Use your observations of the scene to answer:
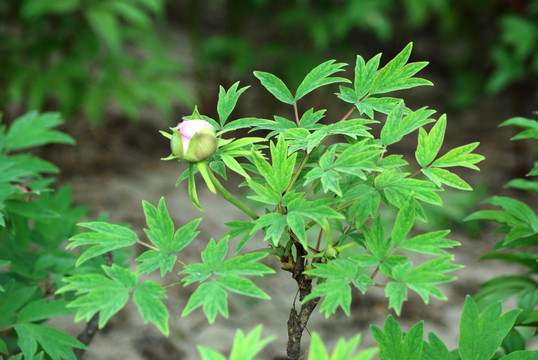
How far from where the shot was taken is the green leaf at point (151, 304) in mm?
796

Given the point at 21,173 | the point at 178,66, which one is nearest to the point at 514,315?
the point at 21,173

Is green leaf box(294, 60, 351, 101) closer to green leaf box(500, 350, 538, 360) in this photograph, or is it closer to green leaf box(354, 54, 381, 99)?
green leaf box(354, 54, 381, 99)

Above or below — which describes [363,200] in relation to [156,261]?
above

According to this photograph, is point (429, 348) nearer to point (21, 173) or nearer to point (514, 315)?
point (514, 315)

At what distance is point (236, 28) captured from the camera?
3.66 meters

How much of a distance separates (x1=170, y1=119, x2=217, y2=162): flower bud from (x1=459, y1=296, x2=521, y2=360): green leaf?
43 cm

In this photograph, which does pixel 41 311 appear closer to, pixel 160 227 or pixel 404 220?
pixel 160 227

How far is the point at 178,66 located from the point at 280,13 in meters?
0.78

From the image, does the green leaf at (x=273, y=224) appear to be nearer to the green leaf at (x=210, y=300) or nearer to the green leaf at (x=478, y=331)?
the green leaf at (x=210, y=300)

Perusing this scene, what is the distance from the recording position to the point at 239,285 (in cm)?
82

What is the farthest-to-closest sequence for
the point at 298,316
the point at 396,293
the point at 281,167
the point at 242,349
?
the point at 298,316 → the point at 281,167 → the point at 396,293 → the point at 242,349

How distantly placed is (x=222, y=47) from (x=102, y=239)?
2.60 m

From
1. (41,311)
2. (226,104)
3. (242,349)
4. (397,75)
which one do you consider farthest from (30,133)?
(242,349)

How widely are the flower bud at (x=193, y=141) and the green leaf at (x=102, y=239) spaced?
13cm
